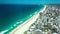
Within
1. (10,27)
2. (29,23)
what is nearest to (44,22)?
(29,23)

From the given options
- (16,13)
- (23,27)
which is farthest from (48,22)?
(16,13)

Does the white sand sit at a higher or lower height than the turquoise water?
lower

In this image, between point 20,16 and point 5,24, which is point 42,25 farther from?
point 5,24

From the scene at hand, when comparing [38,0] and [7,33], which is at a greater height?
[38,0]

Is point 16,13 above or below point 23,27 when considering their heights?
above

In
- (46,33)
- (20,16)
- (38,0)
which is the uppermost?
(38,0)

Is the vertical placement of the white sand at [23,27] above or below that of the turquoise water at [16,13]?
below

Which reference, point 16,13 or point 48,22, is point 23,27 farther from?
point 48,22

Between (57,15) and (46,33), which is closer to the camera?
(46,33)
